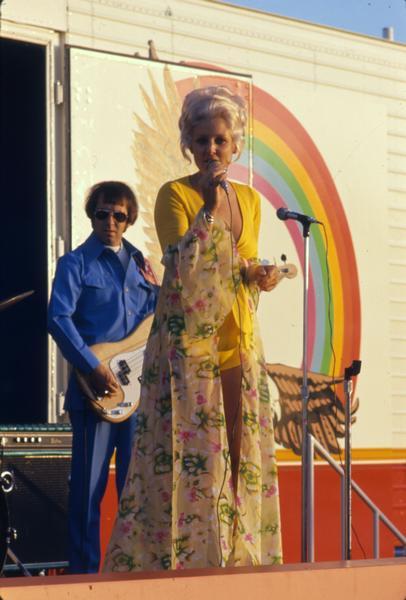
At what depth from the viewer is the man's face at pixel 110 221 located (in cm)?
551

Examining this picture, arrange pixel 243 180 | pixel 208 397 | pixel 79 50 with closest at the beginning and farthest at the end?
pixel 208 397
pixel 79 50
pixel 243 180

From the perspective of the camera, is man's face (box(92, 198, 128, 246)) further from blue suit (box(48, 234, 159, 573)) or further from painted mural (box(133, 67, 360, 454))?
painted mural (box(133, 67, 360, 454))

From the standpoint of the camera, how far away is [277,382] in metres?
6.47

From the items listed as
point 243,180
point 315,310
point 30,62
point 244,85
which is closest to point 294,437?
point 315,310

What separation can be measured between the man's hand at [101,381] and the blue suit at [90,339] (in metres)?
0.03

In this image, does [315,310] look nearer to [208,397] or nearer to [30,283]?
[30,283]

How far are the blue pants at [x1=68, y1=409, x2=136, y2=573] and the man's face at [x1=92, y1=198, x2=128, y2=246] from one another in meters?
0.74

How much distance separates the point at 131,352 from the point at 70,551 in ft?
2.73

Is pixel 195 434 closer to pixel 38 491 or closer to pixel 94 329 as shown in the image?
pixel 94 329

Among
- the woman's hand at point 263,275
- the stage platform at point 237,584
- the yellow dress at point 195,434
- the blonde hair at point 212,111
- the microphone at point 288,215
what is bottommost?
the stage platform at point 237,584

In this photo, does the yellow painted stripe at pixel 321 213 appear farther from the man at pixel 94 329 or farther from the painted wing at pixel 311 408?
the man at pixel 94 329

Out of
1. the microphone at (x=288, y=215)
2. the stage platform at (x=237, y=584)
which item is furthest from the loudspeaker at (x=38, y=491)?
the stage platform at (x=237, y=584)

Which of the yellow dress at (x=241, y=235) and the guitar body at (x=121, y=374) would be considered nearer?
Answer: the yellow dress at (x=241, y=235)

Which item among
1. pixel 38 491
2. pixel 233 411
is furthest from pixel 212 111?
pixel 38 491
